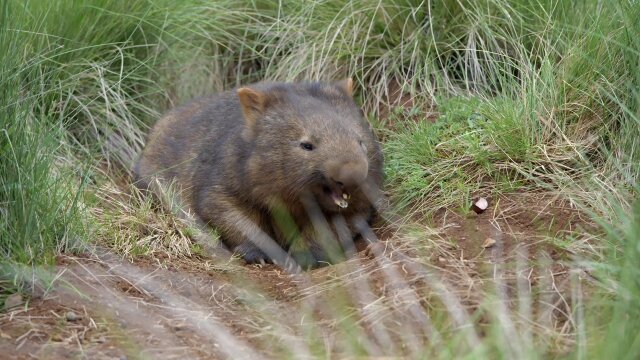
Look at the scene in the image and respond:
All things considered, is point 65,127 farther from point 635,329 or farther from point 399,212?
point 635,329

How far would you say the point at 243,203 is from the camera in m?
5.62

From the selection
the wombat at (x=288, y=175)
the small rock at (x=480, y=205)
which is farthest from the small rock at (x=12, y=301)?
the small rock at (x=480, y=205)

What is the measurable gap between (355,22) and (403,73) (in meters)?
0.48

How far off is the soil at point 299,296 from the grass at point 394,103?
3.5 inches

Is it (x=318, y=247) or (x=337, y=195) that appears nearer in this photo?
(x=337, y=195)

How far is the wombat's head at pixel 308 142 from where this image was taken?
5125 millimetres

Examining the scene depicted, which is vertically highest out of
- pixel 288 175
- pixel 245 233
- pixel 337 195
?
pixel 288 175

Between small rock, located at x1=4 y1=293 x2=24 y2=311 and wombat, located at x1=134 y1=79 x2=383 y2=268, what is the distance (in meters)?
1.51

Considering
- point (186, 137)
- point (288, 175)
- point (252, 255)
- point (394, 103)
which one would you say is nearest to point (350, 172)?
point (288, 175)

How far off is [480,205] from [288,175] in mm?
1002

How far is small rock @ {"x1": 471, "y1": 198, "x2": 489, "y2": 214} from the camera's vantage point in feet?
17.0

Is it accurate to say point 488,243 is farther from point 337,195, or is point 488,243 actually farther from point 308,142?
point 308,142

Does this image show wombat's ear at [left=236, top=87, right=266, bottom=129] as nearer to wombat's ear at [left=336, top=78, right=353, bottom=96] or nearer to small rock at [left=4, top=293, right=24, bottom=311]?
wombat's ear at [left=336, top=78, right=353, bottom=96]

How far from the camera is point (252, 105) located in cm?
564
